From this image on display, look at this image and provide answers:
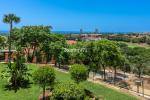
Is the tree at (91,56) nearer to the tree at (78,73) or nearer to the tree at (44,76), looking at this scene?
the tree at (78,73)

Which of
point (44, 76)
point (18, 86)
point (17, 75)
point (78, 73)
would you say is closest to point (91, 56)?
point (78, 73)

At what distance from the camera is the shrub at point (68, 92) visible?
74.9ft

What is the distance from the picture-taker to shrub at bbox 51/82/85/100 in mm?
22828

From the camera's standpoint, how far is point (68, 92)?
22.8 metres

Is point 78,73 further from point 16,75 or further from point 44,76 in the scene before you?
point 16,75

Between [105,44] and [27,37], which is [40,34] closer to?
[27,37]

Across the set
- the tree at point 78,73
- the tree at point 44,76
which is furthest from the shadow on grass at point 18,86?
the tree at point 78,73

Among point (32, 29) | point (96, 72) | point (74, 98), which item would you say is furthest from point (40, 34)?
point (74, 98)

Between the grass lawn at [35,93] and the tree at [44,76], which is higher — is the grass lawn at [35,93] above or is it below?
below

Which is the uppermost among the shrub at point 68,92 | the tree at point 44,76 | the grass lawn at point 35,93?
the tree at point 44,76

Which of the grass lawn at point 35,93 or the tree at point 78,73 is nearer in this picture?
the grass lawn at point 35,93

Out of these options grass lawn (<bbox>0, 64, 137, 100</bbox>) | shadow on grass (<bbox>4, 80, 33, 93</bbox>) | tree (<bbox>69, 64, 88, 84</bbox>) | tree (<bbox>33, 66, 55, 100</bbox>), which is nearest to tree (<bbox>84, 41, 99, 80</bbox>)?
grass lawn (<bbox>0, 64, 137, 100</bbox>)

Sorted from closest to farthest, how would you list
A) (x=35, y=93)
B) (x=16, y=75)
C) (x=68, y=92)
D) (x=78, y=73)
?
(x=68, y=92) → (x=78, y=73) → (x=35, y=93) → (x=16, y=75)

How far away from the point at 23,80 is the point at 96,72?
14.5 m
